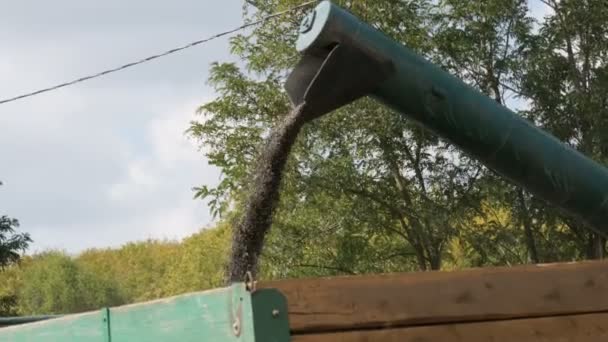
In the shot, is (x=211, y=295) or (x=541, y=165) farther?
(x=541, y=165)

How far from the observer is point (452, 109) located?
10.4ft

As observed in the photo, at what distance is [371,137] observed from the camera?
10289 mm

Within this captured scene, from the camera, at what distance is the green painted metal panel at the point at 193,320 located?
1.66 m

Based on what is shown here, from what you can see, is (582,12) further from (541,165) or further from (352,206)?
(541,165)

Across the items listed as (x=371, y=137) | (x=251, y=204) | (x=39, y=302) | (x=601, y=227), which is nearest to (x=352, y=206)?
(x=371, y=137)

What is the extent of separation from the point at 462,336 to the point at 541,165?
146 cm

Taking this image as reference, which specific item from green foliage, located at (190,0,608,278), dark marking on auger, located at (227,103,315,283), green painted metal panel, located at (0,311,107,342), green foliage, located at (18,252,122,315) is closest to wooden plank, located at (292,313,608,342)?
green painted metal panel, located at (0,311,107,342)

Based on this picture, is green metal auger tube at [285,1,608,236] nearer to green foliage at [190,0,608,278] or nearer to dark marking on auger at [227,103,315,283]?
dark marking on auger at [227,103,315,283]

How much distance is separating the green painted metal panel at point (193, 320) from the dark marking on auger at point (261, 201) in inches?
67.0

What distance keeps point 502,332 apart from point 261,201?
2735 mm

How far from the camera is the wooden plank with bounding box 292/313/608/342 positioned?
5.78 ft

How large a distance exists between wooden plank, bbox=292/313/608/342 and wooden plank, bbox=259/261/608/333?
0.01 meters

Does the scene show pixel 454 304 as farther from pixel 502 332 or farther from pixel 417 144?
pixel 417 144

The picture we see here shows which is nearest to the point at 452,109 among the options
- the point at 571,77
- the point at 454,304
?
the point at 454,304
